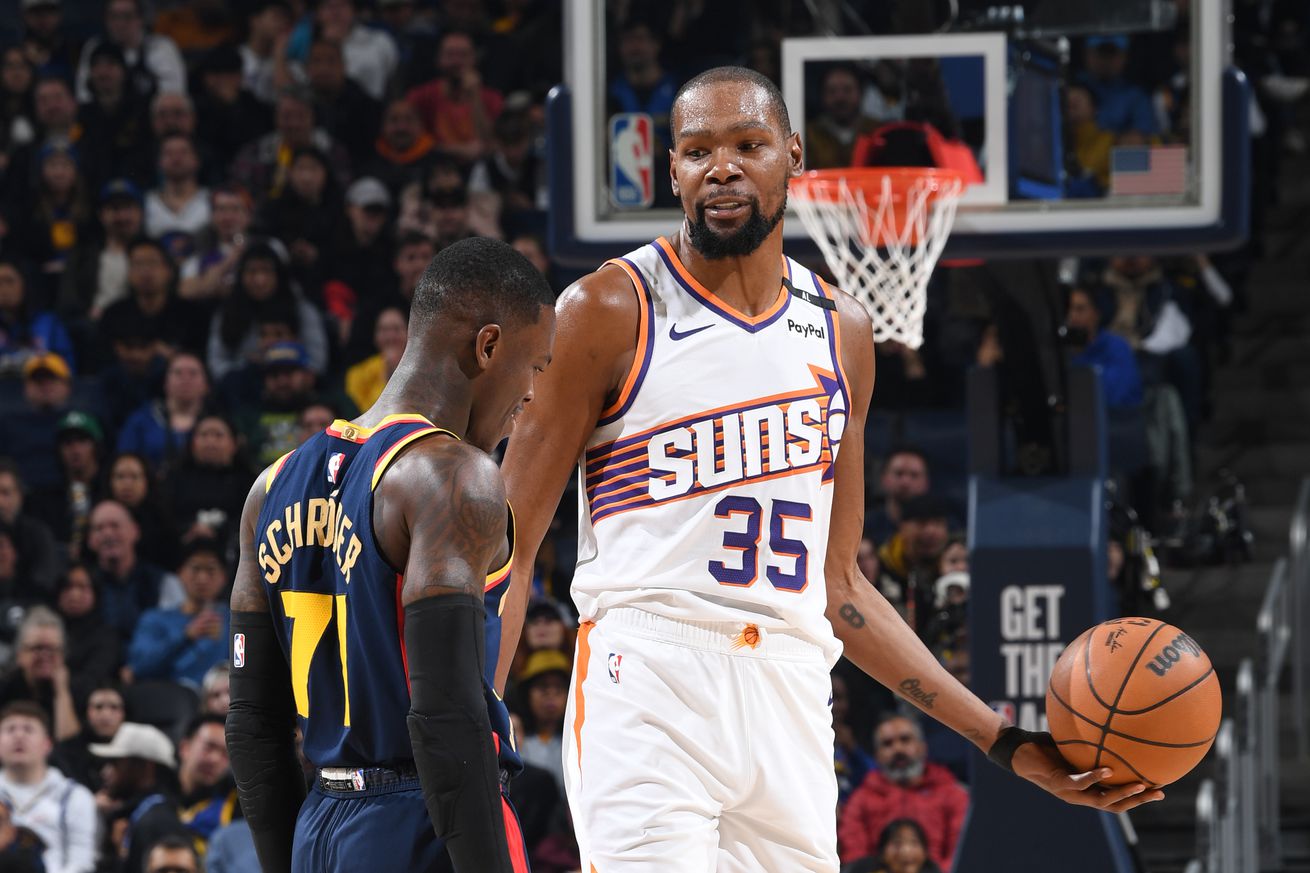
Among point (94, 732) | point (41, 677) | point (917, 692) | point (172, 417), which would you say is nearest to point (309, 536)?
point (917, 692)

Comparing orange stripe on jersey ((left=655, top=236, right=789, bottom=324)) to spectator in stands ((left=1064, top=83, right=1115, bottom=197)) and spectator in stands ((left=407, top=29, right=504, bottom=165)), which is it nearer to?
spectator in stands ((left=1064, top=83, right=1115, bottom=197))

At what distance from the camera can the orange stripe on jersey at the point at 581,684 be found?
3.81 metres

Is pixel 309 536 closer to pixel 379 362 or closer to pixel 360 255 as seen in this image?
pixel 379 362

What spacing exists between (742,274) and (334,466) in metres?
1.14

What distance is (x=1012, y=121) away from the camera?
6.39m

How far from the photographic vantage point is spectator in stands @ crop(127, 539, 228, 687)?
31.4ft

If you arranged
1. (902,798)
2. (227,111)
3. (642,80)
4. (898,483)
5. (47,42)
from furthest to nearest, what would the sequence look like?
(47,42) < (227,111) < (898,483) < (902,798) < (642,80)

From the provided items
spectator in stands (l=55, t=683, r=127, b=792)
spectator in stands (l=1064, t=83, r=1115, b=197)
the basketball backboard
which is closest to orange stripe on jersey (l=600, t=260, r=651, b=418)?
the basketball backboard

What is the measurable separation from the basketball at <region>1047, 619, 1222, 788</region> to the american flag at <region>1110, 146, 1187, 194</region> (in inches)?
100

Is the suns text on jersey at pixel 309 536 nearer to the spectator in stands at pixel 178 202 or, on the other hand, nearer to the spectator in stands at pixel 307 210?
the spectator in stands at pixel 307 210

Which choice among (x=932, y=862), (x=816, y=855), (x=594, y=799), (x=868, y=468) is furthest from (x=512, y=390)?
(x=868, y=468)

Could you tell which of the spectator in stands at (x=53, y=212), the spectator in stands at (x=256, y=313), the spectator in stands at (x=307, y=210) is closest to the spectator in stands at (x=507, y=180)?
the spectator in stands at (x=307, y=210)

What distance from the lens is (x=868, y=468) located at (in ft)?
33.2

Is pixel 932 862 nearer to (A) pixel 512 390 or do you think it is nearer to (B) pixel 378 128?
(A) pixel 512 390
